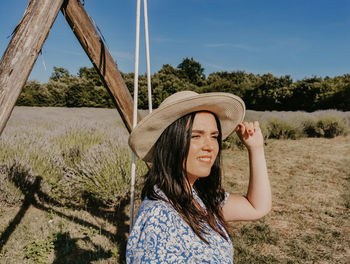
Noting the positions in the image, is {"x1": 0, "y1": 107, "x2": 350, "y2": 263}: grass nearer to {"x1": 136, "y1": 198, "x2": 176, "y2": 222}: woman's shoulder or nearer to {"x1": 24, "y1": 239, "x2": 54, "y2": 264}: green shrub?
{"x1": 24, "y1": 239, "x2": 54, "y2": 264}: green shrub

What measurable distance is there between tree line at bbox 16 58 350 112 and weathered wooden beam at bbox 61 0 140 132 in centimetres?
1700

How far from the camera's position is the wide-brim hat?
1.23 metres

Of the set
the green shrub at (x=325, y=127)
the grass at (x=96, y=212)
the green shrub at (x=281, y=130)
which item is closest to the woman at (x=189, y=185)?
the grass at (x=96, y=212)

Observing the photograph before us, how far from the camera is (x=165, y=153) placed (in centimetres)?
133

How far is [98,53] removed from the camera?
1.75 metres

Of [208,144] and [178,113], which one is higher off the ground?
[178,113]

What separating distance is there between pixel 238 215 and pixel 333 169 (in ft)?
18.5

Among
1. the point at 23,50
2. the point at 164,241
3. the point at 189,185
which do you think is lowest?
the point at 164,241

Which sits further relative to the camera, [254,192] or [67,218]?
[67,218]

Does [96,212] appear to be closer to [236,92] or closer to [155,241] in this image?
[155,241]

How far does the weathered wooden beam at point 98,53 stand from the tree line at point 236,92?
55.8ft

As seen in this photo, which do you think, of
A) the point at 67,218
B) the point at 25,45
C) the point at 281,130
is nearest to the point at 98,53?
the point at 25,45

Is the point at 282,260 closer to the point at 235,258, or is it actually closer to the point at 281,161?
the point at 235,258

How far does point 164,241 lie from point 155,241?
4 cm
